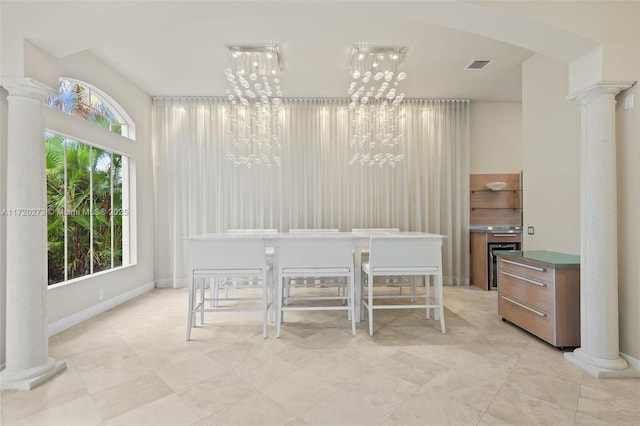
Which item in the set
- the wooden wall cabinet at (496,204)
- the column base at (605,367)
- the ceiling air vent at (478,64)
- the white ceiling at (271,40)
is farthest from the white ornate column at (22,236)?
the wooden wall cabinet at (496,204)

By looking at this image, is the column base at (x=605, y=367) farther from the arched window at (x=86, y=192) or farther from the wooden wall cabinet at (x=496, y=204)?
the arched window at (x=86, y=192)

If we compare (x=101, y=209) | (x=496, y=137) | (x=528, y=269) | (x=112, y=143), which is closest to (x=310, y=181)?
(x=112, y=143)

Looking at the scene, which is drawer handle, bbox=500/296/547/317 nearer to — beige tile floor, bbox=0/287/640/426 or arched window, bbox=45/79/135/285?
beige tile floor, bbox=0/287/640/426

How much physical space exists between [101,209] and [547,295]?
197 inches

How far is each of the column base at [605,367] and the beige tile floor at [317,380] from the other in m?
0.05

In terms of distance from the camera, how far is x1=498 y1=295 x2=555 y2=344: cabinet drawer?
2.53 m

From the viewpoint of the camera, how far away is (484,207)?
16.5ft

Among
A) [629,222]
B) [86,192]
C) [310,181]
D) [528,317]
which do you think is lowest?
[528,317]

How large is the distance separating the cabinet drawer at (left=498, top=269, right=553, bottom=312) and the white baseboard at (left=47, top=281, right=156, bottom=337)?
444 cm

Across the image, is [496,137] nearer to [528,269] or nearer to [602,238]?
[528,269]

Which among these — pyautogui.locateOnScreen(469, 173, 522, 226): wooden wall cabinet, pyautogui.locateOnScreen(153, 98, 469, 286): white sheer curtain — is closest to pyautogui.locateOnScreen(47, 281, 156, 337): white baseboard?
pyautogui.locateOnScreen(153, 98, 469, 286): white sheer curtain

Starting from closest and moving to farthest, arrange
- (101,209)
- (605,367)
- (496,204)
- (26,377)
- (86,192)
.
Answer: (26,377), (605,367), (86,192), (101,209), (496,204)

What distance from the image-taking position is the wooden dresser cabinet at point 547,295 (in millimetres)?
2447

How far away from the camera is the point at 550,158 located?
10.4 feet
